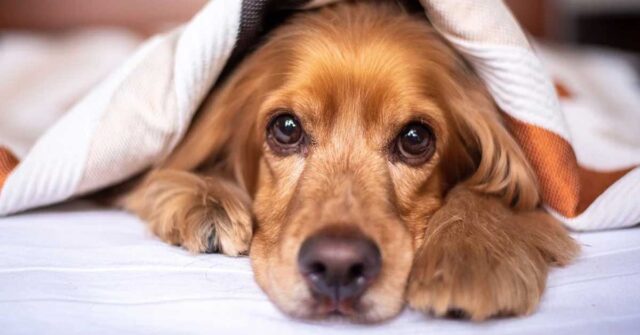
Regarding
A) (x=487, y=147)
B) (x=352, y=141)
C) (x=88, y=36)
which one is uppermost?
(x=352, y=141)

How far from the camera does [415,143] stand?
165cm

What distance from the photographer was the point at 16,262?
136 centimetres

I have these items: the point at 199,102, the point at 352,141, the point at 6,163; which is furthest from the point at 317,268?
the point at 6,163

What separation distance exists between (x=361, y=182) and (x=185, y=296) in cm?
49

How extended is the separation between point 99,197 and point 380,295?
1.11 m

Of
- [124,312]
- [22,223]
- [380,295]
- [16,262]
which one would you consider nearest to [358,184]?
[380,295]

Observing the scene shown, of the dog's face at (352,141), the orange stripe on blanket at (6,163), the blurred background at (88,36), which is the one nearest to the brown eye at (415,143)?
the dog's face at (352,141)

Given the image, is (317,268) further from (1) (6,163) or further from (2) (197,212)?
(1) (6,163)

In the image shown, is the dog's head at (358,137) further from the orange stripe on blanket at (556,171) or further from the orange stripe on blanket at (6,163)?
the orange stripe on blanket at (6,163)

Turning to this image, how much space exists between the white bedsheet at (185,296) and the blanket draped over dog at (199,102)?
20cm

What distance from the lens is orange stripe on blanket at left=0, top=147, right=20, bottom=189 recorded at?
167 cm

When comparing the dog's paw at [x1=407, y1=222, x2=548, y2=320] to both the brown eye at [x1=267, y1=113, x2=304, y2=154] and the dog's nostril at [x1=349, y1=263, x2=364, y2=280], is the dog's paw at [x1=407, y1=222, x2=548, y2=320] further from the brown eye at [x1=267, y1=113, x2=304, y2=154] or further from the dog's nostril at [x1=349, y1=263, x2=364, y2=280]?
the brown eye at [x1=267, y1=113, x2=304, y2=154]

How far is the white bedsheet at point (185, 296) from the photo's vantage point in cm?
118

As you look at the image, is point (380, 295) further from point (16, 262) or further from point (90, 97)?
point (90, 97)
